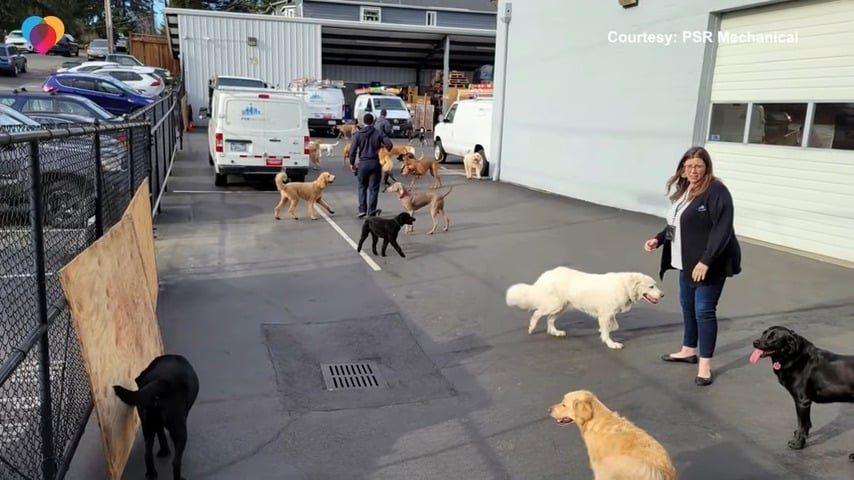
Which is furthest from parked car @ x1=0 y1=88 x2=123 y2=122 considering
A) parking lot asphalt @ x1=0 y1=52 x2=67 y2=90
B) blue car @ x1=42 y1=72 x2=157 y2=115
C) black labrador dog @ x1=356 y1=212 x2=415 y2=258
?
parking lot asphalt @ x1=0 y1=52 x2=67 y2=90

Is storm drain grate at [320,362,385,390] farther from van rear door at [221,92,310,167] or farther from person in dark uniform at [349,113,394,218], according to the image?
van rear door at [221,92,310,167]

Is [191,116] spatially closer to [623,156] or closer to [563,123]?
[563,123]

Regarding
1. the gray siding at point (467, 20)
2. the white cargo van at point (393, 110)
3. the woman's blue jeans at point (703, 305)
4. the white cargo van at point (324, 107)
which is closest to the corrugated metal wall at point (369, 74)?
the gray siding at point (467, 20)

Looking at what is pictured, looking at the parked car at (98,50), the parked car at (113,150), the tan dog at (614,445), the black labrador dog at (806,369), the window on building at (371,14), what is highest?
the window on building at (371,14)

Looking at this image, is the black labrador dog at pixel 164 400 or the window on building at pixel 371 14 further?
the window on building at pixel 371 14

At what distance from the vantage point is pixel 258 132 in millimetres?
13734

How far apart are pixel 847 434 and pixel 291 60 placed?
31.1m

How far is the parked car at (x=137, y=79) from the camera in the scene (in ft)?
90.1

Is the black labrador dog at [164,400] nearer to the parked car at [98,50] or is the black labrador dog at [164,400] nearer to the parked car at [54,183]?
the parked car at [54,183]

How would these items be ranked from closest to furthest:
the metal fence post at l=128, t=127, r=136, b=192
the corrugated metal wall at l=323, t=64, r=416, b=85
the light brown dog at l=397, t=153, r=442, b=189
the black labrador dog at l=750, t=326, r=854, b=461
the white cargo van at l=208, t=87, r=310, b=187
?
1. the black labrador dog at l=750, t=326, r=854, b=461
2. the metal fence post at l=128, t=127, r=136, b=192
3. the white cargo van at l=208, t=87, r=310, b=187
4. the light brown dog at l=397, t=153, r=442, b=189
5. the corrugated metal wall at l=323, t=64, r=416, b=85

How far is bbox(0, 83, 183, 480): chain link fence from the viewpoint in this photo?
112 inches

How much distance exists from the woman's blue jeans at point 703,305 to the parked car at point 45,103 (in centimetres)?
1125

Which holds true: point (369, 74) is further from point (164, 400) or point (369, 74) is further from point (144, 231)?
point (164, 400)

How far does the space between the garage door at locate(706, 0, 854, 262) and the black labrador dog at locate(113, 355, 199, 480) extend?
9.17 meters
